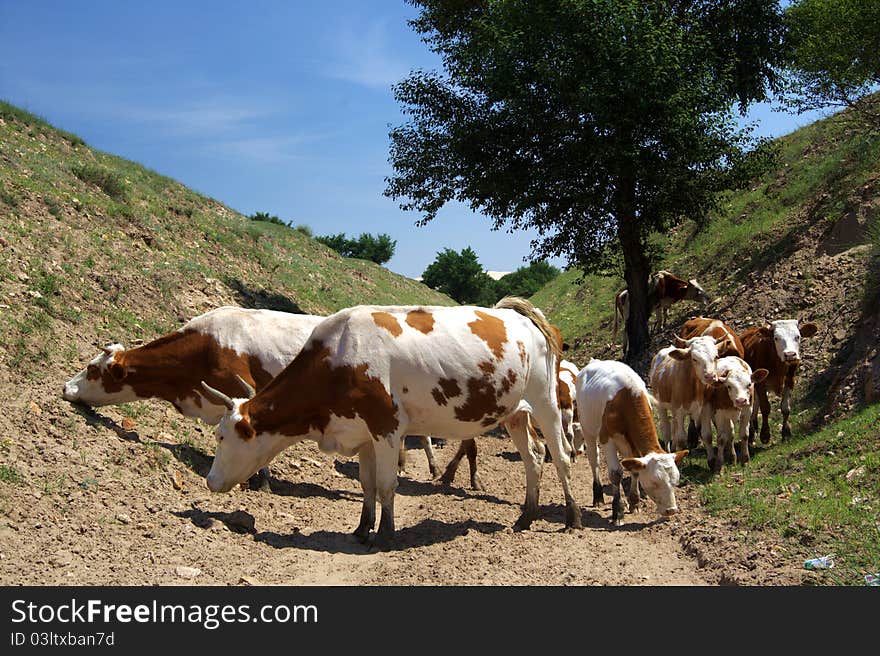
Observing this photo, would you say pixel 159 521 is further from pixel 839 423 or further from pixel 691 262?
pixel 691 262

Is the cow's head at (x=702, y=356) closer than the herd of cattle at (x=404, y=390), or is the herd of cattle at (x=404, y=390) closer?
the herd of cattle at (x=404, y=390)

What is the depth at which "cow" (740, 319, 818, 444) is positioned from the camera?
13992 mm

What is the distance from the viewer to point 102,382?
1102cm

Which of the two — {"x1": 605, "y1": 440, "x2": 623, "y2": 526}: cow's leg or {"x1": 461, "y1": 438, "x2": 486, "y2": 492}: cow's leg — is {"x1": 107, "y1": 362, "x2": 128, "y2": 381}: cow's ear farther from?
{"x1": 605, "y1": 440, "x2": 623, "y2": 526}: cow's leg

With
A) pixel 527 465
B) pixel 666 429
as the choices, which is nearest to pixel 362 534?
pixel 527 465

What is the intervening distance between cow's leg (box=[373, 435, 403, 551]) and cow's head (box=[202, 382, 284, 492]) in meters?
1.22

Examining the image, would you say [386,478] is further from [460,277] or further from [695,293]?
[460,277]

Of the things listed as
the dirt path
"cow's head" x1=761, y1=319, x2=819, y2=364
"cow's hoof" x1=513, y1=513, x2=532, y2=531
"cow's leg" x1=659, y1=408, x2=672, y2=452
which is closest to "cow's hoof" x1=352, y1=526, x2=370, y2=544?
the dirt path

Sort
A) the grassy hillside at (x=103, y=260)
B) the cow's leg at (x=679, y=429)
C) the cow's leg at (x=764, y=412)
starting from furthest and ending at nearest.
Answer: the cow's leg at (x=764, y=412), the cow's leg at (x=679, y=429), the grassy hillside at (x=103, y=260)

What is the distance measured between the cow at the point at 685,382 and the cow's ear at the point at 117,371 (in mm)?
8445

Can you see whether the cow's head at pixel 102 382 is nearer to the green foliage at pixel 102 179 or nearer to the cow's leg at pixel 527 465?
the cow's leg at pixel 527 465

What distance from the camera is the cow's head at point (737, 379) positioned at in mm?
12227

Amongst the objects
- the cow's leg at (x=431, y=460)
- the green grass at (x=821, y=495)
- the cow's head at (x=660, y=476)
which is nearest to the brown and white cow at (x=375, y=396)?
the cow's head at (x=660, y=476)
